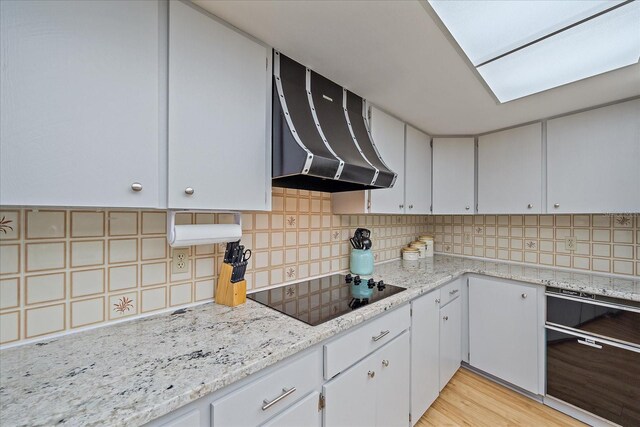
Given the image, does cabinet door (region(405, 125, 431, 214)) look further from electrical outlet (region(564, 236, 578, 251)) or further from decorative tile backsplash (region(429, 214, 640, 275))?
electrical outlet (region(564, 236, 578, 251))

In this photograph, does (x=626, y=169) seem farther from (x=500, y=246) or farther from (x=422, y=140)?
(x=422, y=140)

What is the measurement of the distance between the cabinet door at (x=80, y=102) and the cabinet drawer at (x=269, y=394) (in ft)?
2.24

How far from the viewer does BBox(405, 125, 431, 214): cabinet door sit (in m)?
2.15

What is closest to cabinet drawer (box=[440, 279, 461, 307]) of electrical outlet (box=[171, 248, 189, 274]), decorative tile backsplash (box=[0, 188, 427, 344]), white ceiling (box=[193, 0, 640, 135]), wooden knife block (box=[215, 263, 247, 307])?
decorative tile backsplash (box=[0, 188, 427, 344])

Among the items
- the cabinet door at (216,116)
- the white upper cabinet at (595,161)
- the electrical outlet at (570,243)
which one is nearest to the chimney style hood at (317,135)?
the cabinet door at (216,116)

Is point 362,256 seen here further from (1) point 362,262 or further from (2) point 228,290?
(2) point 228,290

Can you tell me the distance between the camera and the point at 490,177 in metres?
2.34

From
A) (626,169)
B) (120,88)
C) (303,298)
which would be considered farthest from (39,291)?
(626,169)

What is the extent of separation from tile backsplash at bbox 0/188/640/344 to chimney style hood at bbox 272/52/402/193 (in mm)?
335

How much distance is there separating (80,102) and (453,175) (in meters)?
2.62

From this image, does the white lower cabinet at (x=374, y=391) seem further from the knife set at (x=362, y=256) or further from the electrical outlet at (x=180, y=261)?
the electrical outlet at (x=180, y=261)

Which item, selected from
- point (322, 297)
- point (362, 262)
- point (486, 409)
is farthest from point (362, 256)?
point (486, 409)

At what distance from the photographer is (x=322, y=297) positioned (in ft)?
4.62

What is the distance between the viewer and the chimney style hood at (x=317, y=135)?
116cm
